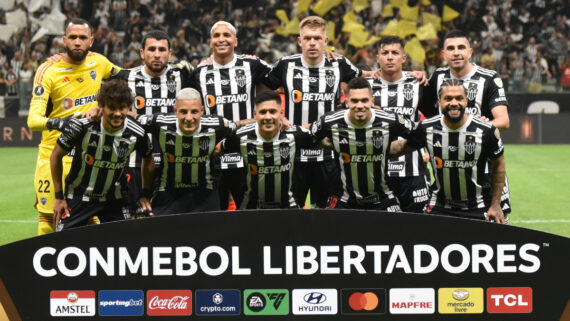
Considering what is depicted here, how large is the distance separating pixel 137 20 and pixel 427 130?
63.0 ft

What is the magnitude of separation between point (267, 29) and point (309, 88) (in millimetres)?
17194

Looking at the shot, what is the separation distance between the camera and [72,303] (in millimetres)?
3654

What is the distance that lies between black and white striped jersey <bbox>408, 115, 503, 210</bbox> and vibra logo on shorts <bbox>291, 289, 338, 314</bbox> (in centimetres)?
231

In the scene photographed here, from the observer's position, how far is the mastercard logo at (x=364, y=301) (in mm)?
3619

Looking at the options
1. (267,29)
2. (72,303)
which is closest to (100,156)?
(72,303)

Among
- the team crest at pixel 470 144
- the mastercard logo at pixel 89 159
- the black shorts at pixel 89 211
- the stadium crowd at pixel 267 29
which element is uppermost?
the stadium crowd at pixel 267 29

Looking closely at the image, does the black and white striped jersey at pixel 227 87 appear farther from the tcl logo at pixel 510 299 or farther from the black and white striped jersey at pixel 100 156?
the tcl logo at pixel 510 299

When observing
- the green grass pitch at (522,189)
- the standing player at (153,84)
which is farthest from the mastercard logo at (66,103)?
the green grass pitch at (522,189)

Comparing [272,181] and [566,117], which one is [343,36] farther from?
[272,181]

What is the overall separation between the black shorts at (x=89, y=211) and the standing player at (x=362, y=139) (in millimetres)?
1663

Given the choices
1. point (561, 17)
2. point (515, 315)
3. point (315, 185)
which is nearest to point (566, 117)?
point (561, 17)

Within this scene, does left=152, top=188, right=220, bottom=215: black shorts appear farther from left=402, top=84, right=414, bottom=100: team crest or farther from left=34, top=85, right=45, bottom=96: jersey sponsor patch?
left=402, top=84, right=414, bottom=100: team crest

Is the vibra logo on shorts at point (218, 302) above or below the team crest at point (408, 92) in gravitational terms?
below

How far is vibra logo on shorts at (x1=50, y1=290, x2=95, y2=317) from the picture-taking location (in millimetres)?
3648
